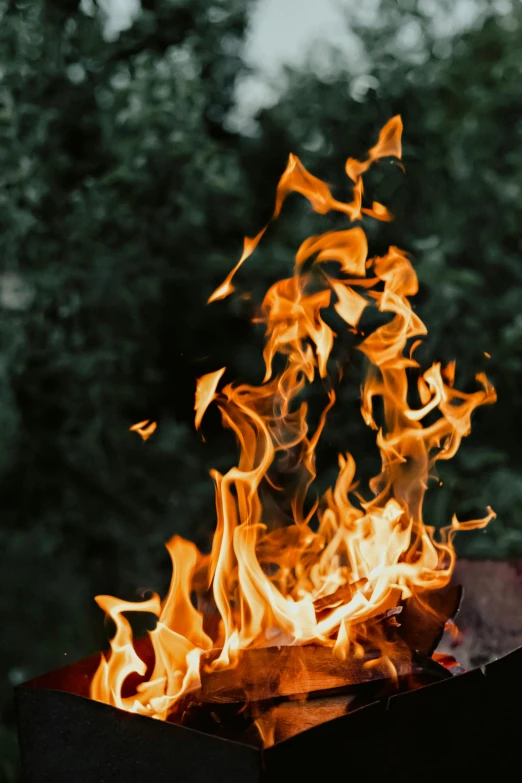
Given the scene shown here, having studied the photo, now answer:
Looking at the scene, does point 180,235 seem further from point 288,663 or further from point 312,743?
point 312,743

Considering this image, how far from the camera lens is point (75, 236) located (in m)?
2.74

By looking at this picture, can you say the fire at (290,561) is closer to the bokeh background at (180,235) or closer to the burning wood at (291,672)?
the burning wood at (291,672)

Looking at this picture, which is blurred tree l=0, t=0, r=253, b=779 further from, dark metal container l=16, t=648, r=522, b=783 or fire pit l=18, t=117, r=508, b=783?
dark metal container l=16, t=648, r=522, b=783

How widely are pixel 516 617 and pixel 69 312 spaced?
1.64 meters

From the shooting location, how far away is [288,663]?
135 cm

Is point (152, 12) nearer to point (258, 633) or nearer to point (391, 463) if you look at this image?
point (391, 463)

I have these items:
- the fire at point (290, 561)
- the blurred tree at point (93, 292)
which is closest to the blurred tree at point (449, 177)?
the blurred tree at point (93, 292)

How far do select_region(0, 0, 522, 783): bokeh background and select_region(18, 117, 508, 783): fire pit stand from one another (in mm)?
762

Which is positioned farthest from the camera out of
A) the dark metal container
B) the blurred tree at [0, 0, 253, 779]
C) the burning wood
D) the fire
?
the blurred tree at [0, 0, 253, 779]

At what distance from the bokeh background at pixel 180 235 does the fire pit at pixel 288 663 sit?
Result: 0.76 m

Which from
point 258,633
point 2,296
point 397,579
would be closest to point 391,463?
point 397,579

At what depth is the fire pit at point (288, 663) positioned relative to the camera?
1.15 metres

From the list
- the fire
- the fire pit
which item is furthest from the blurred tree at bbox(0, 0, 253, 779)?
the fire pit

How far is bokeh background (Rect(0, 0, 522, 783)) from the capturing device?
2.72 m
